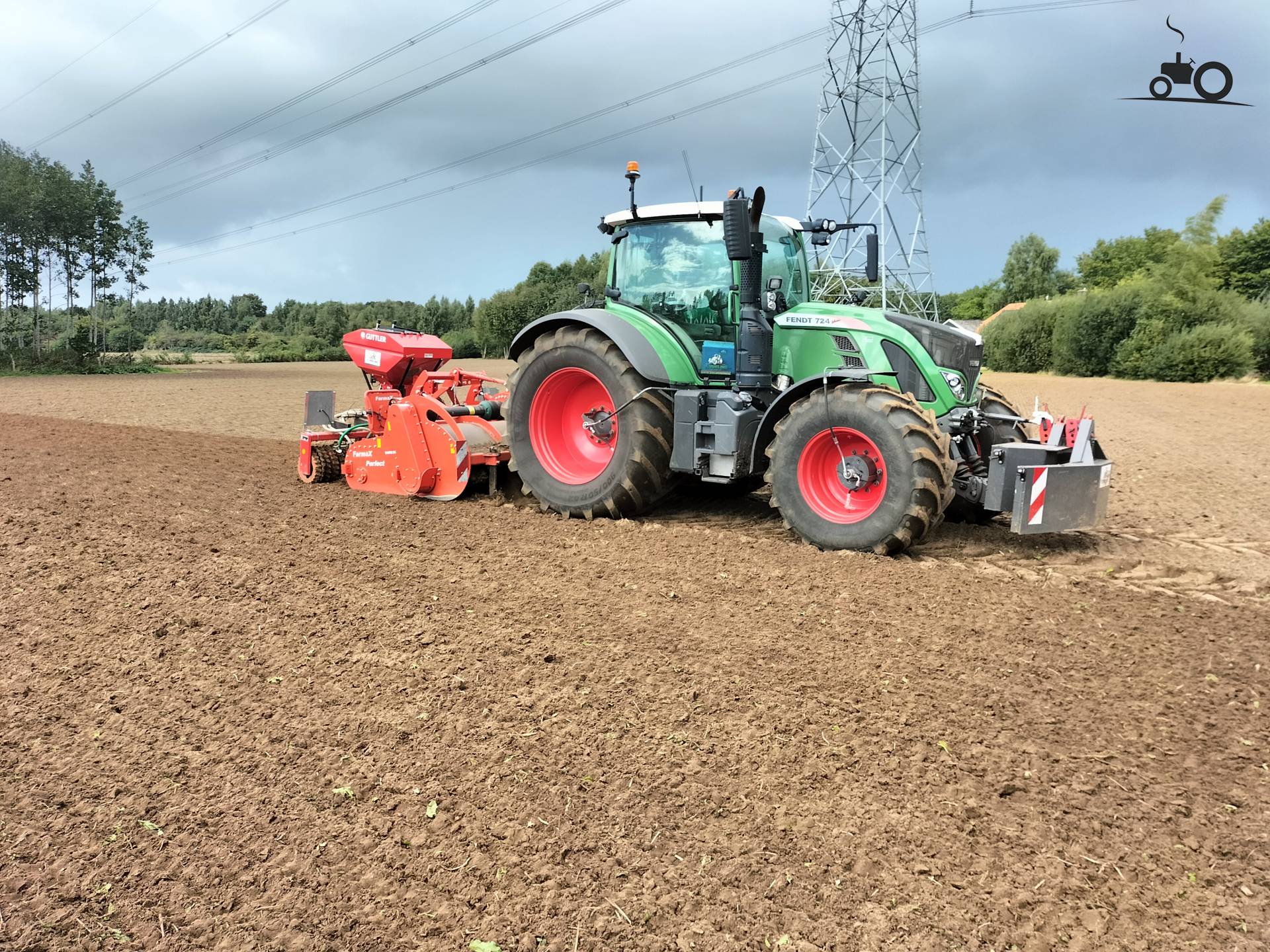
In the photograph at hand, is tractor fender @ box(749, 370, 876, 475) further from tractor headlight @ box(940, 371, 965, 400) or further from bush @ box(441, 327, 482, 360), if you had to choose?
bush @ box(441, 327, 482, 360)

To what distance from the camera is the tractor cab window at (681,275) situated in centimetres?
725

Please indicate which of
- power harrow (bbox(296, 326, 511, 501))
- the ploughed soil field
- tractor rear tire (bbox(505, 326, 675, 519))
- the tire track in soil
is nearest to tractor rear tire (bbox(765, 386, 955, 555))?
the ploughed soil field

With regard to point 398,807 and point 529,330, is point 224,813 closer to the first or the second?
point 398,807

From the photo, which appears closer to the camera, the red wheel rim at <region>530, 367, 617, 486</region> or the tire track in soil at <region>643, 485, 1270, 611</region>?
the tire track in soil at <region>643, 485, 1270, 611</region>

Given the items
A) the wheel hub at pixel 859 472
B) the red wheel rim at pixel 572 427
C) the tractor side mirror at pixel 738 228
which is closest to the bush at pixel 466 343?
the red wheel rim at pixel 572 427

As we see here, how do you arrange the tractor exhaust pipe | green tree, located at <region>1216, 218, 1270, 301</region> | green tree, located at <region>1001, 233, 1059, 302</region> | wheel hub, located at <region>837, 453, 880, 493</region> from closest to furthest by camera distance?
wheel hub, located at <region>837, 453, 880, 493</region>
the tractor exhaust pipe
green tree, located at <region>1216, 218, 1270, 301</region>
green tree, located at <region>1001, 233, 1059, 302</region>

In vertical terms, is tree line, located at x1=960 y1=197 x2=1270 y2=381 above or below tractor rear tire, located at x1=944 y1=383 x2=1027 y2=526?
above

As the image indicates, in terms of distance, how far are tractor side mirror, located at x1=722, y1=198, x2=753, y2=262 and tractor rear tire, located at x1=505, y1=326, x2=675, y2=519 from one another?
126cm

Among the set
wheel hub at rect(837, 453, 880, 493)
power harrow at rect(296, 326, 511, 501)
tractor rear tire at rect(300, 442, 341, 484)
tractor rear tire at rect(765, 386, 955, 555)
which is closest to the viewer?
tractor rear tire at rect(765, 386, 955, 555)

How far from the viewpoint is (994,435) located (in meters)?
6.85

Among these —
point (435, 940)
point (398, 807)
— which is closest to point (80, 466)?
point (398, 807)

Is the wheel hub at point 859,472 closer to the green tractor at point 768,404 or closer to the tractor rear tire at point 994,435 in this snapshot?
the green tractor at point 768,404

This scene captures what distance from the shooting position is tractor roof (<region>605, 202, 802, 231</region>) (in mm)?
7184

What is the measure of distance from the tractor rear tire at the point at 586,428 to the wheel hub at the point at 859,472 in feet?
4.98
